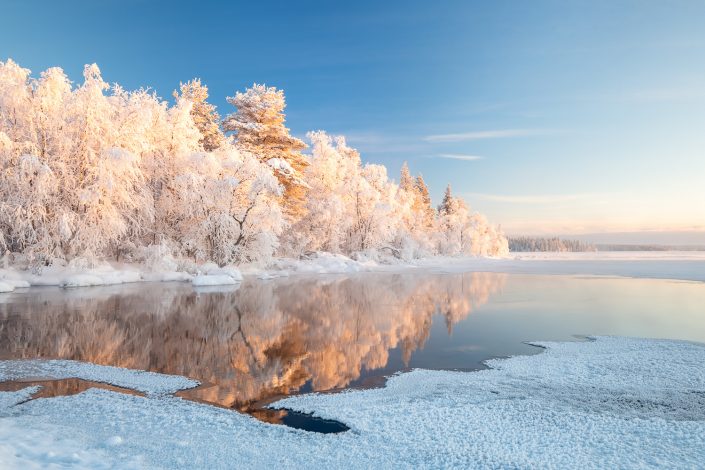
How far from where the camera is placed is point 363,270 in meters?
42.9

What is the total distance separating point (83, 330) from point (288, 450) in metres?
10.1

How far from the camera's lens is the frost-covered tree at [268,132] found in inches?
1672

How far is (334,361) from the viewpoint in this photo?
9.95 m

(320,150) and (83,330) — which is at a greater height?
(320,150)

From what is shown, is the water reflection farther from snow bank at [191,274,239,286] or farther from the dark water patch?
snow bank at [191,274,239,286]

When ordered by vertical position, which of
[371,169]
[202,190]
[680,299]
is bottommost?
[680,299]

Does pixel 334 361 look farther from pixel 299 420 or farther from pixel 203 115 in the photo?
pixel 203 115

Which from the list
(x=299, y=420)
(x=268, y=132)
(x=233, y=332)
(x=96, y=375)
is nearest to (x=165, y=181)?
(x=268, y=132)

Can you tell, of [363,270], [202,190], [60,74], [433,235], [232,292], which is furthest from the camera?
[433,235]

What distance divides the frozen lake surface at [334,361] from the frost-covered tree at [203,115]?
2596cm

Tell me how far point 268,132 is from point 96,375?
1461 inches

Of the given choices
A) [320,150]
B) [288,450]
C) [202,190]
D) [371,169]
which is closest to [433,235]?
[371,169]

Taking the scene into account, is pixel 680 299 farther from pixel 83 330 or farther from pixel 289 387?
pixel 83 330

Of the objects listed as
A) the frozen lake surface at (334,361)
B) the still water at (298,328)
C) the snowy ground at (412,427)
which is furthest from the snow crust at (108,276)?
the snowy ground at (412,427)
